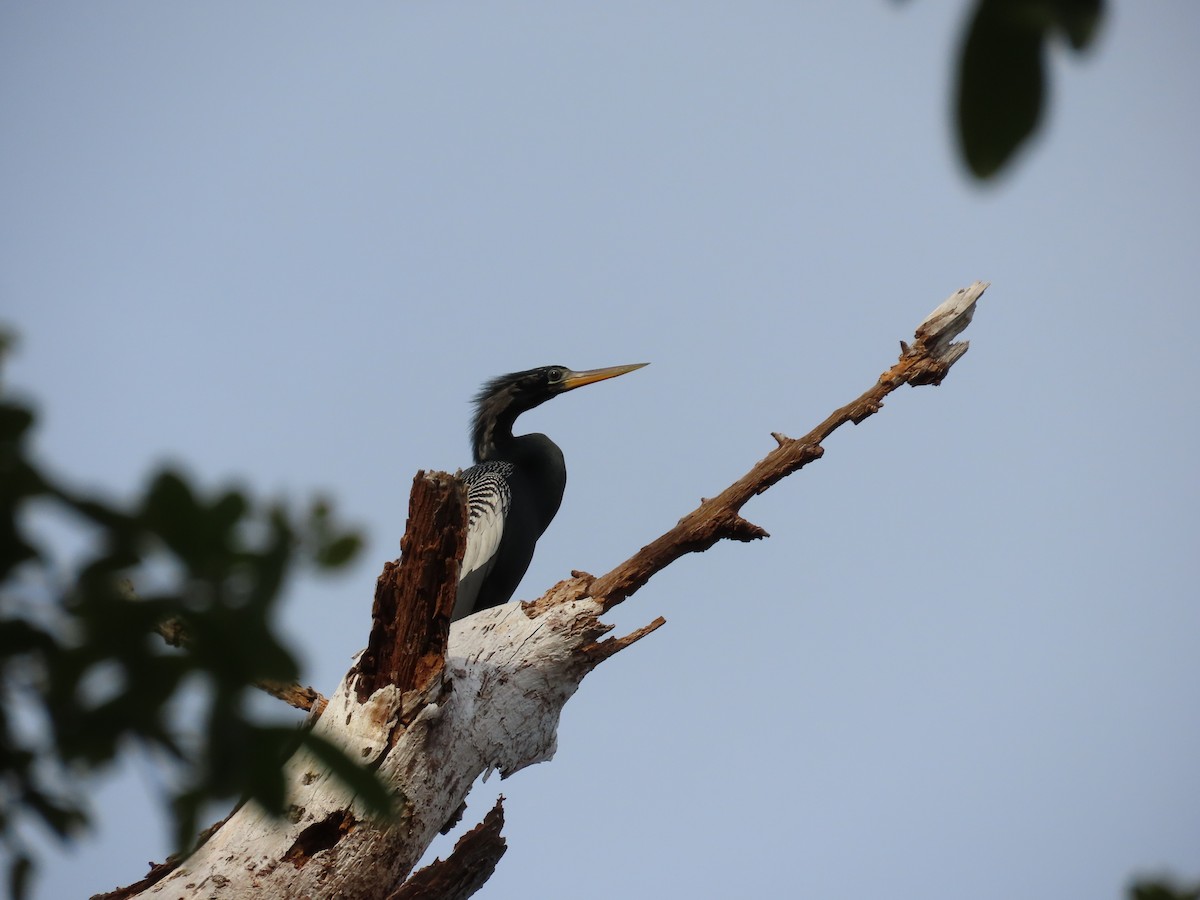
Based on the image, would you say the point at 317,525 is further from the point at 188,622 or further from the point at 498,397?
the point at 498,397

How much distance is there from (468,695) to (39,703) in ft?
11.0

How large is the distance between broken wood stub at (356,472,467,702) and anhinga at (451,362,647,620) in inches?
95.5

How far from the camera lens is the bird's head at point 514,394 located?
7.92 metres

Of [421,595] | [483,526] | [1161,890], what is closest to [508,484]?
[483,526]

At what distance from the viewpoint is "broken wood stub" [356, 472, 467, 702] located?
423cm

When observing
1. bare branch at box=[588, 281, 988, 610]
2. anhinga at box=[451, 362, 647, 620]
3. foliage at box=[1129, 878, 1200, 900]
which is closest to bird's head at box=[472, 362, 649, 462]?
anhinga at box=[451, 362, 647, 620]

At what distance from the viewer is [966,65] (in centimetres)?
88

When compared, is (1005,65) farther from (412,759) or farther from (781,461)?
(781,461)

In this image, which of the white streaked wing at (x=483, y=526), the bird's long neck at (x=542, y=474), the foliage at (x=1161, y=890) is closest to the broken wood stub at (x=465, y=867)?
the white streaked wing at (x=483, y=526)

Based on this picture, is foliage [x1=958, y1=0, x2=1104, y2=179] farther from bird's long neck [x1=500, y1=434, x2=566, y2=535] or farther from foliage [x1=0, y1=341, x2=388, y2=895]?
bird's long neck [x1=500, y1=434, x2=566, y2=535]

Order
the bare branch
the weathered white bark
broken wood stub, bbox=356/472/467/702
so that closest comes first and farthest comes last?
the weathered white bark
broken wood stub, bbox=356/472/467/702
the bare branch

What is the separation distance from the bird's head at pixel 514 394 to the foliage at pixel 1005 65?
22.7 feet

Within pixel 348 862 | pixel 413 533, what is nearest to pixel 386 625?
pixel 413 533

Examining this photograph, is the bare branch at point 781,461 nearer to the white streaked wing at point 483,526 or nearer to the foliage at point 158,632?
the white streaked wing at point 483,526
